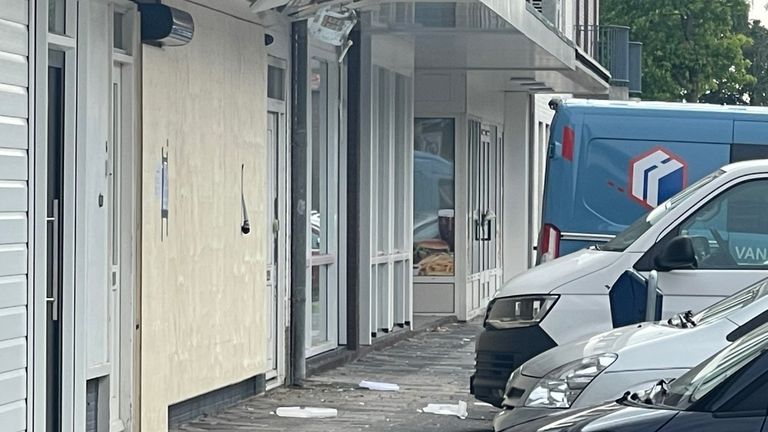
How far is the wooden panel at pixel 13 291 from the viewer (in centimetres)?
746

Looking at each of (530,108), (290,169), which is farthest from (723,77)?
(290,169)

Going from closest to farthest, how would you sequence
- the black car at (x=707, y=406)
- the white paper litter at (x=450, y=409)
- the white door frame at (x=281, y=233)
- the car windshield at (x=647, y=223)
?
1. the black car at (x=707, y=406)
2. the car windshield at (x=647, y=223)
3. the white paper litter at (x=450, y=409)
4. the white door frame at (x=281, y=233)

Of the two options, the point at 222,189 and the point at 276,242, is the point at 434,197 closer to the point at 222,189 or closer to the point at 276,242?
the point at 276,242

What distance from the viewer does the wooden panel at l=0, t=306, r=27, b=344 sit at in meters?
7.46

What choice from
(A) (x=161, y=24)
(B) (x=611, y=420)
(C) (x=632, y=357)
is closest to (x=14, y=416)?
(A) (x=161, y=24)

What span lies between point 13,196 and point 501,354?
3603 mm

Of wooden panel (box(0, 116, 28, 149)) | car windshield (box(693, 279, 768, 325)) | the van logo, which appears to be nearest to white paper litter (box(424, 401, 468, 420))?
the van logo

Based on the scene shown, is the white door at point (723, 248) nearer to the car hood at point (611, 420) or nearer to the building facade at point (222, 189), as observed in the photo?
the building facade at point (222, 189)

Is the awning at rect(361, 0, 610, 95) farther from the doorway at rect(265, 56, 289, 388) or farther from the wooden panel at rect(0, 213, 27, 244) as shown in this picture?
the wooden panel at rect(0, 213, 27, 244)

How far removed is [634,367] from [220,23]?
17.3 feet

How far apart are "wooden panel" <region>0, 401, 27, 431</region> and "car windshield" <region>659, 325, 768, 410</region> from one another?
11.9 ft

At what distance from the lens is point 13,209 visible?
757 cm

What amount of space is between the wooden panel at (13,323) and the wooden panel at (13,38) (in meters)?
1.35

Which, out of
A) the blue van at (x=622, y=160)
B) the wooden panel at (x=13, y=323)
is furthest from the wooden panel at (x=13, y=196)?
the blue van at (x=622, y=160)
